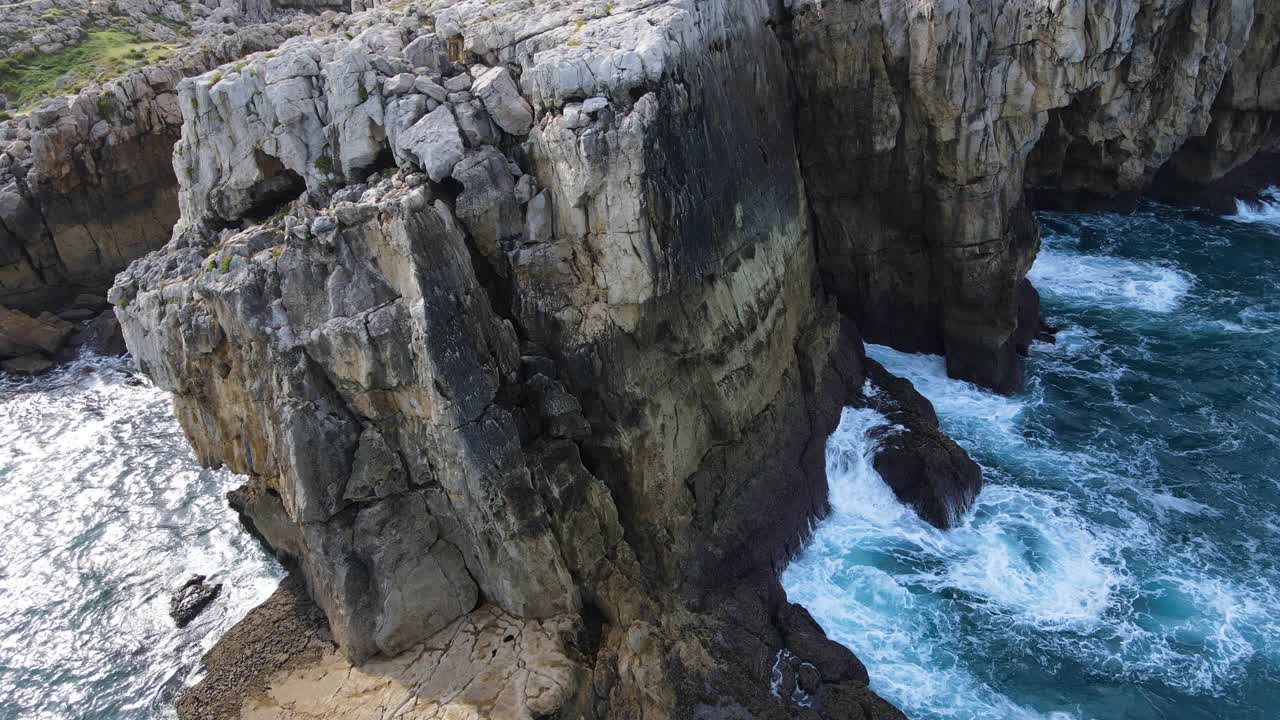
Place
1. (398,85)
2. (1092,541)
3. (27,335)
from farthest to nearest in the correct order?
(27,335), (1092,541), (398,85)

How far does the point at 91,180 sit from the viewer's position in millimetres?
47781

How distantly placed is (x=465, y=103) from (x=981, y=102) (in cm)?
2185

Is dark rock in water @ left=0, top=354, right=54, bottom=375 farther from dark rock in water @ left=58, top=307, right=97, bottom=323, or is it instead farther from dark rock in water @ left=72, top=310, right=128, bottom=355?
dark rock in water @ left=58, top=307, right=97, bottom=323

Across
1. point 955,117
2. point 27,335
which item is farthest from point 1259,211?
point 27,335

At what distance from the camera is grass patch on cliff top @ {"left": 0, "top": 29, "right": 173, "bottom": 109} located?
181ft

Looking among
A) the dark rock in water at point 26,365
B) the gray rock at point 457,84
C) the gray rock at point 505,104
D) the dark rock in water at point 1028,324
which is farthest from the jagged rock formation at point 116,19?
the dark rock in water at point 1028,324

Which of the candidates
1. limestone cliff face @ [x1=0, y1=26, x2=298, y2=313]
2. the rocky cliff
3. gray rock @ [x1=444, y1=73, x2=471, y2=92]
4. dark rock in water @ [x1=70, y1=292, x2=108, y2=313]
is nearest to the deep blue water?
the rocky cliff

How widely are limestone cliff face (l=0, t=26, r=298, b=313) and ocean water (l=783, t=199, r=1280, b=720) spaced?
4118cm

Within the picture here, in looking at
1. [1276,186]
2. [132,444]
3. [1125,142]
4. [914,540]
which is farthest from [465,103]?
[1276,186]

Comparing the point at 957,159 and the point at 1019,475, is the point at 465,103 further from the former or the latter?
the point at 1019,475

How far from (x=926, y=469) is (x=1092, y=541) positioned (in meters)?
6.08

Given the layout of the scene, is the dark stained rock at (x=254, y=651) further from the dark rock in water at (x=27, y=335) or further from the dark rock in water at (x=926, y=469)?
the dark rock in water at (x=27, y=335)

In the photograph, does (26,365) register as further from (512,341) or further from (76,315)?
(512,341)

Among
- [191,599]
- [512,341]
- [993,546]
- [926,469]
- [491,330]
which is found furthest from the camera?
[926,469]
